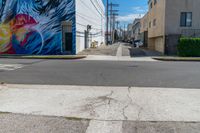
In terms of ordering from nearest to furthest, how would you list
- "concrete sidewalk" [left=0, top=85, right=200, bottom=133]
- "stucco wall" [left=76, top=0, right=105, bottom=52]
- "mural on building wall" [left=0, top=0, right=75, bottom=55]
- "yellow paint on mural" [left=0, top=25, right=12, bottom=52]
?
"concrete sidewalk" [left=0, top=85, right=200, bottom=133], "mural on building wall" [left=0, top=0, right=75, bottom=55], "yellow paint on mural" [left=0, top=25, right=12, bottom=52], "stucco wall" [left=76, top=0, right=105, bottom=52]

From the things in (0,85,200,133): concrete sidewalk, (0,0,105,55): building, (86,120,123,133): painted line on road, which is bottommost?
(86,120,123,133): painted line on road

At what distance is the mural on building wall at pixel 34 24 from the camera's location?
1019 inches

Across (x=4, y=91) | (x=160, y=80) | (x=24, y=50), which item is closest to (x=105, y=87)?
(x=160, y=80)

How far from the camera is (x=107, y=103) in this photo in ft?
21.7

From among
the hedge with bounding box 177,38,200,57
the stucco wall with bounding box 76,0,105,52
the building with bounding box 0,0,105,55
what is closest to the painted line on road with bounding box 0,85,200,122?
the hedge with bounding box 177,38,200,57

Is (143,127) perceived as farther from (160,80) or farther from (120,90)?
(160,80)

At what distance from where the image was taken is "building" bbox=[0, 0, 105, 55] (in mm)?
25906

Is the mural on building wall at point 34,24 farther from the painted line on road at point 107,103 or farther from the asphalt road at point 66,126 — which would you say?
the asphalt road at point 66,126

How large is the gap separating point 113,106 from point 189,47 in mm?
20076

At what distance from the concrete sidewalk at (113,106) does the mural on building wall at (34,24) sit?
18.0 metres

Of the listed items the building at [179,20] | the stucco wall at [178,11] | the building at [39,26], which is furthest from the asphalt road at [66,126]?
the stucco wall at [178,11]

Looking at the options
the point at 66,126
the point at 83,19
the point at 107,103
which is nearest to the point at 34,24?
the point at 83,19

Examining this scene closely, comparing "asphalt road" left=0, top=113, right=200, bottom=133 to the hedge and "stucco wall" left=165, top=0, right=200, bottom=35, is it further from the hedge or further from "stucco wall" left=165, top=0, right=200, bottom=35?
"stucco wall" left=165, top=0, right=200, bottom=35

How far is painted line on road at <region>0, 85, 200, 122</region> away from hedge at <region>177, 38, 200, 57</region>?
16645 mm
